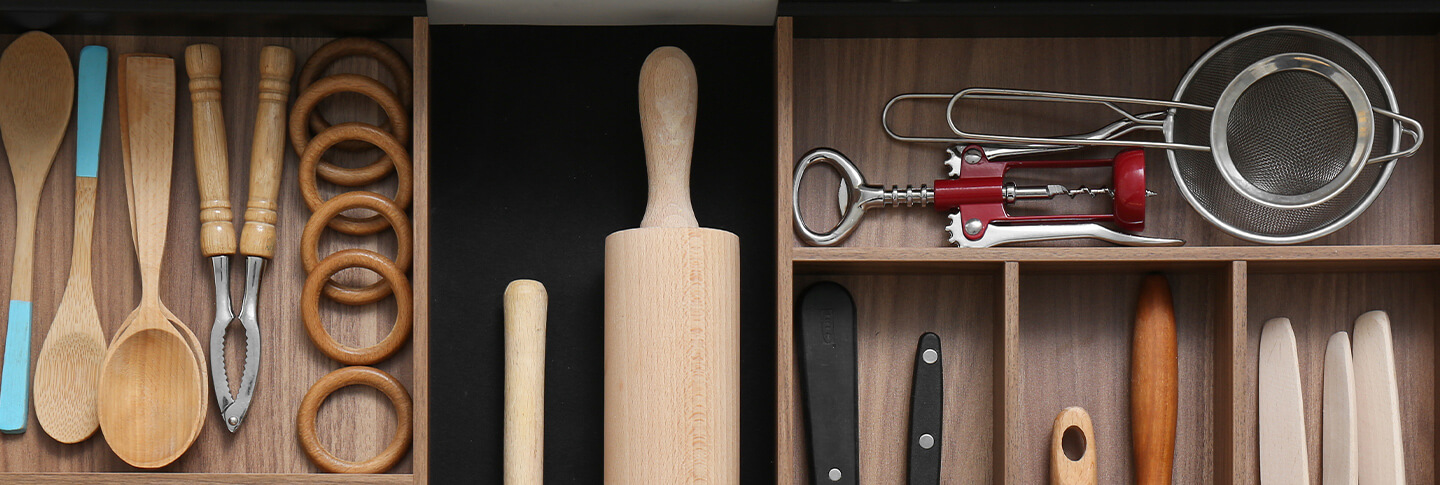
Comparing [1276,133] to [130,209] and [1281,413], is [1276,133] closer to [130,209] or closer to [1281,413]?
[1281,413]

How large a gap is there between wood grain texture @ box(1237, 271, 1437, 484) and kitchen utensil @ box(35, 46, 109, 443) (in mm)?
1141

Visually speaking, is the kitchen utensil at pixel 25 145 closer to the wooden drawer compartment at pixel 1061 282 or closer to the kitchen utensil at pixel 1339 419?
the wooden drawer compartment at pixel 1061 282

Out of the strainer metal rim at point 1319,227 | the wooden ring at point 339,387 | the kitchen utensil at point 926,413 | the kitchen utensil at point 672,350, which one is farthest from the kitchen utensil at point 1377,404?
the wooden ring at point 339,387

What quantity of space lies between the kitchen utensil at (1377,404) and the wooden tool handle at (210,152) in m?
1.11

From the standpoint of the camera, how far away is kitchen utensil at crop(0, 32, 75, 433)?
0.99 metres

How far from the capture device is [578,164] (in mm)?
1055

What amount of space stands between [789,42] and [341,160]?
456 mm

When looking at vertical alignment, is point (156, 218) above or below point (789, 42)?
below

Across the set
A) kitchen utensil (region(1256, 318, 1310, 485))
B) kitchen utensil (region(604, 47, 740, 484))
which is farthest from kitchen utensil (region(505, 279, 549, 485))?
kitchen utensil (region(1256, 318, 1310, 485))

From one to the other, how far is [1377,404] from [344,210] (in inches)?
39.9

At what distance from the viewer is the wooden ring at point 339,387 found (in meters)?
0.98

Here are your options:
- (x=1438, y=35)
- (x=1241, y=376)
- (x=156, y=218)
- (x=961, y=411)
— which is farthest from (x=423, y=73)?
(x=1438, y=35)

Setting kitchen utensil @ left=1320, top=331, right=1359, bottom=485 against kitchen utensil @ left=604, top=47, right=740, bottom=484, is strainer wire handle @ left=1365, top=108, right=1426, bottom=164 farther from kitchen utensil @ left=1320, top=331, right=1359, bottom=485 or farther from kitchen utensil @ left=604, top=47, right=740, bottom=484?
kitchen utensil @ left=604, top=47, right=740, bottom=484

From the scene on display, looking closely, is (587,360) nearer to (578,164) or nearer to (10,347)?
(578,164)
